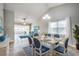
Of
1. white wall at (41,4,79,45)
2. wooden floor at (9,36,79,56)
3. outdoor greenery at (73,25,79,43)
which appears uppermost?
white wall at (41,4,79,45)

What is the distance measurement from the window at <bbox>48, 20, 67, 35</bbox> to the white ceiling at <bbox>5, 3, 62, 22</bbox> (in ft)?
1.29

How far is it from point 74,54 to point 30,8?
1506mm

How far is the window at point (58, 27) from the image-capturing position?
2426mm

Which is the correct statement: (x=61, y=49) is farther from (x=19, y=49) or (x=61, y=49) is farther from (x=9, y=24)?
(x=9, y=24)

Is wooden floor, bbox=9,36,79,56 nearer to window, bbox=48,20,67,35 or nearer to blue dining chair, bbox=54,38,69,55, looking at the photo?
blue dining chair, bbox=54,38,69,55

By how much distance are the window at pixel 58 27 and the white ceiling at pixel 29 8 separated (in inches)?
15.5

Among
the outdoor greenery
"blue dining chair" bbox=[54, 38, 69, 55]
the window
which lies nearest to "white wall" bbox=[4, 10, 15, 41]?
the window

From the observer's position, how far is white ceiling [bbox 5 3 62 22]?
7.99ft

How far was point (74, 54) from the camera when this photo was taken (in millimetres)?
2436

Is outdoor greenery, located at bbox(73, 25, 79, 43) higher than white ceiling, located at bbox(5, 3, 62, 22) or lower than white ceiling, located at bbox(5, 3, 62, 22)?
lower

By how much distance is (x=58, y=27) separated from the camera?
2453 millimetres

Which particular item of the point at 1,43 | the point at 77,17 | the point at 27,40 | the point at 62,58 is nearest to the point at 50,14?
the point at 77,17

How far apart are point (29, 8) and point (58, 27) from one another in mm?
825

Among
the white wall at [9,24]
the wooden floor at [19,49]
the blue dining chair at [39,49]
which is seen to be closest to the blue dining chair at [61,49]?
the wooden floor at [19,49]
